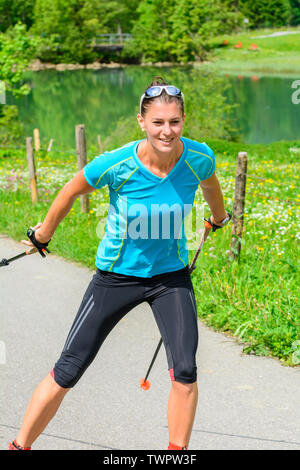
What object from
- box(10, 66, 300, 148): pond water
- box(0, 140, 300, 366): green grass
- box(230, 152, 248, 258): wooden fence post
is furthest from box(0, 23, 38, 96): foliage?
box(230, 152, 248, 258): wooden fence post

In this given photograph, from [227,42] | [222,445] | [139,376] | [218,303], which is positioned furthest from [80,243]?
[227,42]

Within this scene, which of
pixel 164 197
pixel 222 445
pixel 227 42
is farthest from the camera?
pixel 227 42

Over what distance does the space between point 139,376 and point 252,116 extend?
3500cm

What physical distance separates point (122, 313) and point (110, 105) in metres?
44.2

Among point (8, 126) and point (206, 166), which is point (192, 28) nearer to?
point (8, 126)

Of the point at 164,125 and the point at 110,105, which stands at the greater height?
the point at 164,125

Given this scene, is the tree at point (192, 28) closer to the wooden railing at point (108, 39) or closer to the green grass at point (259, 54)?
the green grass at point (259, 54)

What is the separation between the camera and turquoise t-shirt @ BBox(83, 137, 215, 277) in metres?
2.84

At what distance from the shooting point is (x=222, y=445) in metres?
3.40

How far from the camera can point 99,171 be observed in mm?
2828

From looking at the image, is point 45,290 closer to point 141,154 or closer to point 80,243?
point 80,243
